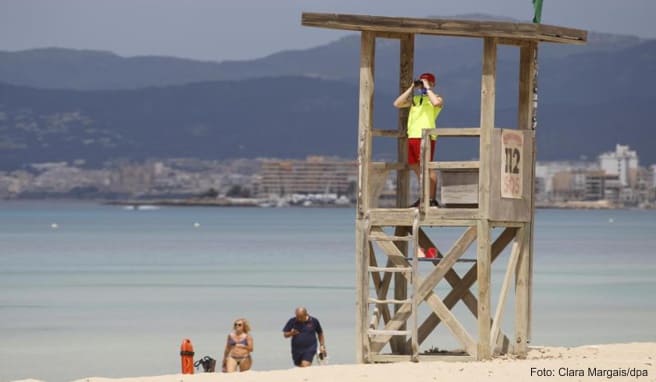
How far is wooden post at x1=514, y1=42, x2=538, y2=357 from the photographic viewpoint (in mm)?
18641

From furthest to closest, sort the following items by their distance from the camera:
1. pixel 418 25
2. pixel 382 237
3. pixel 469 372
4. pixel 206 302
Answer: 1. pixel 206 302
2. pixel 382 237
3. pixel 418 25
4. pixel 469 372

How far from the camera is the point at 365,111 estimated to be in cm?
1808

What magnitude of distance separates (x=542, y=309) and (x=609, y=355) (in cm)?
2007

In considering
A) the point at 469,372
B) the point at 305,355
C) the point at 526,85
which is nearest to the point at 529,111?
the point at 526,85

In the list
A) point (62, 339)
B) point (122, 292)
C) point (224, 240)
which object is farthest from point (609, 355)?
point (224, 240)

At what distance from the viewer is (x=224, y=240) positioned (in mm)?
104938

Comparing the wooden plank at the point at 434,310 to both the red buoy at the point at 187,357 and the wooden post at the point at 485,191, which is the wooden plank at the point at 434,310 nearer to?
the wooden post at the point at 485,191

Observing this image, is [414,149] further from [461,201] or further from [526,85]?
[526,85]

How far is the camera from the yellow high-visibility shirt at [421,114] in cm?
1841

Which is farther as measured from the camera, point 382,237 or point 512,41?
point 512,41

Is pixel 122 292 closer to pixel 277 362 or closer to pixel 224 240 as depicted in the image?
pixel 277 362

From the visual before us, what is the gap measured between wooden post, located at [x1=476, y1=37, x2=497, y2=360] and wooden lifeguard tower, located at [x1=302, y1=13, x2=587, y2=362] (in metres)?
0.01

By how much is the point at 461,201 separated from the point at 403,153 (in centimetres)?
157

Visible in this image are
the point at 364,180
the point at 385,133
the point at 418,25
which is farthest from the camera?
the point at 385,133
